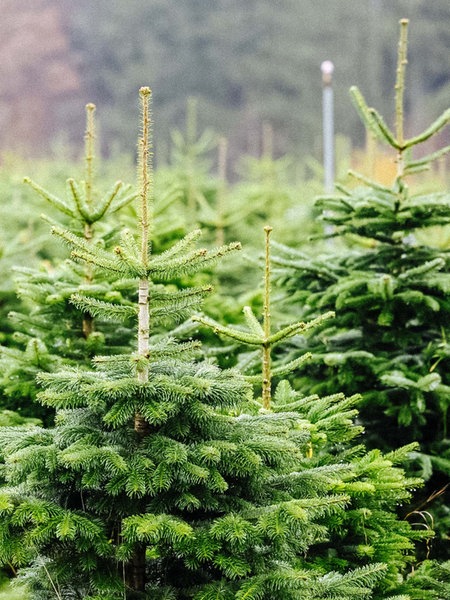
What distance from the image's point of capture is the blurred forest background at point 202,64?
34781 millimetres

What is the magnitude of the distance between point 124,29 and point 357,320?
35.4 meters

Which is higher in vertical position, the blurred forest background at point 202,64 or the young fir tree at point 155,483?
the blurred forest background at point 202,64

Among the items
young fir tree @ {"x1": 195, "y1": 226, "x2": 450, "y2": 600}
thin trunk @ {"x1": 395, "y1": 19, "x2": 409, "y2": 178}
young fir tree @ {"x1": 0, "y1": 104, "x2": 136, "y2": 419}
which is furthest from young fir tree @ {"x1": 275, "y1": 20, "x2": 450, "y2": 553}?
young fir tree @ {"x1": 0, "y1": 104, "x2": 136, "y2": 419}

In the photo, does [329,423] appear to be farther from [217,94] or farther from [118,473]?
[217,94]

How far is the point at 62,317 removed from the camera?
15.4 ft

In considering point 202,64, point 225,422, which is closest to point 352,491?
point 225,422

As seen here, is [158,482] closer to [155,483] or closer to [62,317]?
[155,483]

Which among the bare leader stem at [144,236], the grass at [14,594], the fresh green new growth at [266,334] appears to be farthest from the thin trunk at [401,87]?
the grass at [14,594]

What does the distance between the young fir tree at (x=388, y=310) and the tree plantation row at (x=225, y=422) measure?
1cm

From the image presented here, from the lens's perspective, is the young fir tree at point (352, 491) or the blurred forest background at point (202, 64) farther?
the blurred forest background at point (202, 64)

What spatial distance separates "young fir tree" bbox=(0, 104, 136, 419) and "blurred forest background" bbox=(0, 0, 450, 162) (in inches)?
1168

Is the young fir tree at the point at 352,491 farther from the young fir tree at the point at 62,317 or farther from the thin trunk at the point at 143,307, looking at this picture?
the young fir tree at the point at 62,317

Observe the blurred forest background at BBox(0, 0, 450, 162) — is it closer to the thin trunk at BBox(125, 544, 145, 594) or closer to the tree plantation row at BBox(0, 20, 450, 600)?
the tree plantation row at BBox(0, 20, 450, 600)

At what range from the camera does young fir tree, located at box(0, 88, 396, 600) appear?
2855mm
